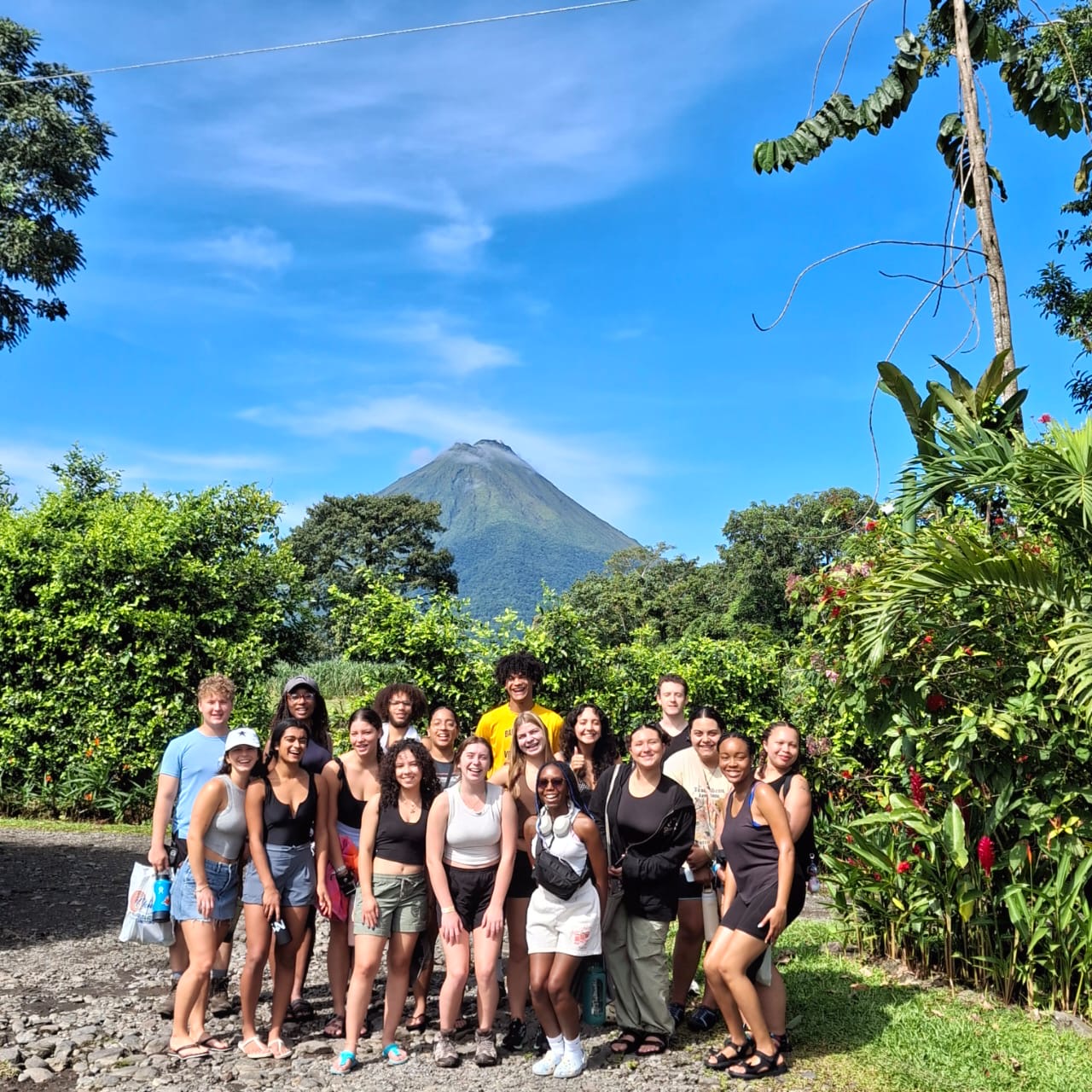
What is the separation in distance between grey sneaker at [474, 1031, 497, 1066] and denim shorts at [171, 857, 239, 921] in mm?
1342

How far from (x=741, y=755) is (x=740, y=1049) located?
1315mm

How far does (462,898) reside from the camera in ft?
16.1

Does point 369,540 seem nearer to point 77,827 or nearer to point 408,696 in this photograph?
point 77,827

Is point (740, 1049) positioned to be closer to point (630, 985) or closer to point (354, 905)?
point (630, 985)

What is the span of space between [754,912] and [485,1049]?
139 cm

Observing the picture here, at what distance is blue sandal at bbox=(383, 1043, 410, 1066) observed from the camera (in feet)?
15.4

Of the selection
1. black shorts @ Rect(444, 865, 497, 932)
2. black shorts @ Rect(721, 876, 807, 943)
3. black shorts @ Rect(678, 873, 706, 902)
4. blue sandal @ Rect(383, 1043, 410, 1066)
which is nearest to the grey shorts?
black shorts @ Rect(444, 865, 497, 932)

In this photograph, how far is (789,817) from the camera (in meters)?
4.73

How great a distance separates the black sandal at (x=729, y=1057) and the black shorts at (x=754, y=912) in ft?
1.77

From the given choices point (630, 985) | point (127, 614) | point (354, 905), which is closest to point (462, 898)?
point (354, 905)

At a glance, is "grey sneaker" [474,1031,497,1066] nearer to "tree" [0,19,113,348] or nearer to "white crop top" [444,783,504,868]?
"white crop top" [444,783,504,868]

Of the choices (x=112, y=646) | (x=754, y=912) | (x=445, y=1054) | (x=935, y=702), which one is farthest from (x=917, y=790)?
(x=112, y=646)

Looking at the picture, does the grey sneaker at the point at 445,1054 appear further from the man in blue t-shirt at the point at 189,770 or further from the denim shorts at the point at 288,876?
the man in blue t-shirt at the point at 189,770

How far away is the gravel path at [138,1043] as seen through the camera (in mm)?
4500
